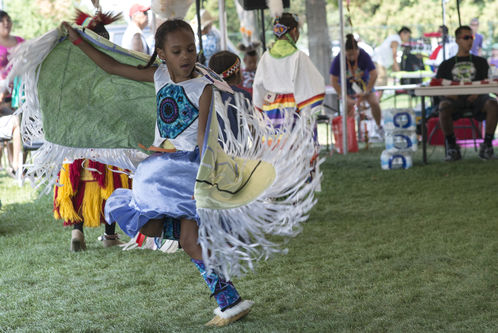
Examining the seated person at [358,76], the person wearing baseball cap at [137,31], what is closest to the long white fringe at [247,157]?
the person wearing baseball cap at [137,31]

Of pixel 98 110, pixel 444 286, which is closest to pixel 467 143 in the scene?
pixel 444 286

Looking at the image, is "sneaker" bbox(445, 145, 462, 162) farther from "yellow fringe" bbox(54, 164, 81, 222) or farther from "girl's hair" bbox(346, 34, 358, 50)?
"yellow fringe" bbox(54, 164, 81, 222)

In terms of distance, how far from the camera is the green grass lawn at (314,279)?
264 cm

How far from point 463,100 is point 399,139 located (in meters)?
0.85

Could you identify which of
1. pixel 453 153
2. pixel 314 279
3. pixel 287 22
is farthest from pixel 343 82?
pixel 314 279

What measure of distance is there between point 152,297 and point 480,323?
4.43 ft

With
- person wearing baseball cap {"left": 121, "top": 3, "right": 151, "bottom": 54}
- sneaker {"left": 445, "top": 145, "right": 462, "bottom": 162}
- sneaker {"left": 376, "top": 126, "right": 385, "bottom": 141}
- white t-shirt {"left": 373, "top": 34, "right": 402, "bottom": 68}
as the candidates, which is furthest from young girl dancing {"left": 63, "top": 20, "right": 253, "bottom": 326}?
white t-shirt {"left": 373, "top": 34, "right": 402, "bottom": 68}

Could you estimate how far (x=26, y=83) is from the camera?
2.79 metres

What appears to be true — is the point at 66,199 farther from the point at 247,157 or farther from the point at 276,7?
the point at 276,7

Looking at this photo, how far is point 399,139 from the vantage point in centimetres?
710

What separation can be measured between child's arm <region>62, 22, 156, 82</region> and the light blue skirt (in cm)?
38

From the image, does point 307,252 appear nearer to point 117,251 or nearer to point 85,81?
point 117,251

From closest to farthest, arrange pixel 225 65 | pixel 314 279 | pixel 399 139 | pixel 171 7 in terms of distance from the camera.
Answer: pixel 314 279
pixel 225 65
pixel 171 7
pixel 399 139

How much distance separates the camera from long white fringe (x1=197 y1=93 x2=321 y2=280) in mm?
2342
